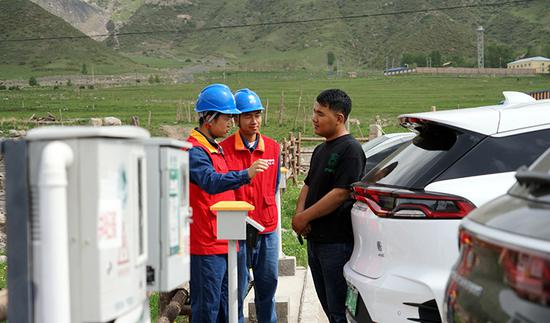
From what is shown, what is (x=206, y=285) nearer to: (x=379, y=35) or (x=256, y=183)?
(x=256, y=183)

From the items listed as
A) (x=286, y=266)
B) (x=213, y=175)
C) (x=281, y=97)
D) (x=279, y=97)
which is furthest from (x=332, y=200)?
(x=279, y=97)

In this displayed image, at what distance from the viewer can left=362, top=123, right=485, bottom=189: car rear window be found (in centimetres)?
426

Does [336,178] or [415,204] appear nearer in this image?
[415,204]

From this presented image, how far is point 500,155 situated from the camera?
4195mm

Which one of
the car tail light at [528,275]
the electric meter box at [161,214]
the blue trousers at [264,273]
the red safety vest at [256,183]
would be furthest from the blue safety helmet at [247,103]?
the car tail light at [528,275]

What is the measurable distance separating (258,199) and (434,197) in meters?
1.98

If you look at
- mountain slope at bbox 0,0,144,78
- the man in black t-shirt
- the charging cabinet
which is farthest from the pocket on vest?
mountain slope at bbox 0,0,144,78

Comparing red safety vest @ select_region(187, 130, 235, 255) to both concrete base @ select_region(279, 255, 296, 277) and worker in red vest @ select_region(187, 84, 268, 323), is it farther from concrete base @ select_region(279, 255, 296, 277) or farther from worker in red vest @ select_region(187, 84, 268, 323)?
concrete base @ select_region(279, 255, 296, 277)

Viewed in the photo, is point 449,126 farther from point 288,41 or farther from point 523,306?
point 288,41

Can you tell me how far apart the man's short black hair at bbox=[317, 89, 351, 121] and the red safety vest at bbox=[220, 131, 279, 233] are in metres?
0.79

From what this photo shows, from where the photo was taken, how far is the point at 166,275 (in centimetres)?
281

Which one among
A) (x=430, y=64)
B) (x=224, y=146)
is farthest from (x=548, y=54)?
(x=224, y=146)

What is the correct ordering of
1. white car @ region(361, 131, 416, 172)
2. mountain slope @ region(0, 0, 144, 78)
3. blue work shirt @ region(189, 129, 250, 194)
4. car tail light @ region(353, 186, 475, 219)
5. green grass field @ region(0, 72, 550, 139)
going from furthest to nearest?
mountain slope @ region(0, 0, 144, 78)
green grass field @ region(0, 72, 550, 139)
white car @ region(361, 131, 416, 172)
blue work shirt @ region(189, 129, 250, 194)
car tail light @ region(353, 186, 475, 219)

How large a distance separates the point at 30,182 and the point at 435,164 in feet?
7.95
